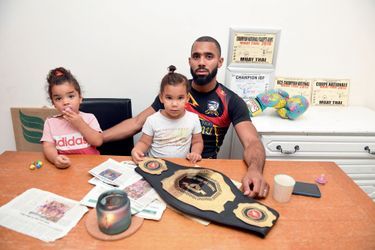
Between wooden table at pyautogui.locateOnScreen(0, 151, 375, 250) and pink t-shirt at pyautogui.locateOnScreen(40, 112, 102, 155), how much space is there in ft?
0.55

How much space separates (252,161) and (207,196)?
0.37 m

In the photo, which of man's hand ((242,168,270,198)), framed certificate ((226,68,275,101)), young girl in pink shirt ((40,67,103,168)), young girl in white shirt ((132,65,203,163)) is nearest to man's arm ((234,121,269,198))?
man's hand ((242,168,270,198))

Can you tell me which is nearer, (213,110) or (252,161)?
(252,161)

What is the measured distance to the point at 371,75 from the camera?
7.18 ft

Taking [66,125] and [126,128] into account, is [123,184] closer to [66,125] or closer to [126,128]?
[66,125]

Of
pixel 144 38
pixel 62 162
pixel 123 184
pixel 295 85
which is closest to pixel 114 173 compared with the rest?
pixel 123 184

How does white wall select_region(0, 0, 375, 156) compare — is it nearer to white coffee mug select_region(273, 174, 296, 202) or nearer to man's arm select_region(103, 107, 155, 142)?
man's arm select_region(103, 107, 155, 142)

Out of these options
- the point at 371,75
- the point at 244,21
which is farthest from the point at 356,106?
the point at 244,21

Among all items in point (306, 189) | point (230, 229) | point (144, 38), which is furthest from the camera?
point (144, 38)

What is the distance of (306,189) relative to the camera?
112 centimetres

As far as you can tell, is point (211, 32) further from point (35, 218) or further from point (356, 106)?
point (35, 218)

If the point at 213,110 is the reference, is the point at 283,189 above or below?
below

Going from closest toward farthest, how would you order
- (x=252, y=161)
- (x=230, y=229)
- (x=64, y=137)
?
1. (x=230, y=229)
2. (x=252, y=161)
3. (x=64, y=137)

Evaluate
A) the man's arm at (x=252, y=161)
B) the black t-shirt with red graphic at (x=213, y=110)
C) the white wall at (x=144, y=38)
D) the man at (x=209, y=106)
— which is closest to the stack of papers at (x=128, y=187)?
the man's arm at (x=252, y=161)
